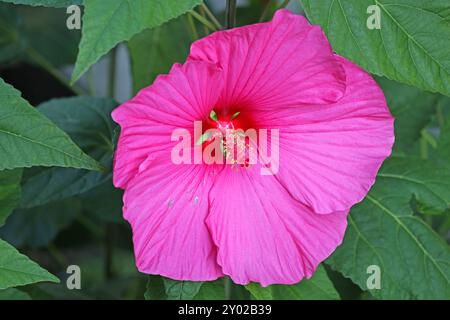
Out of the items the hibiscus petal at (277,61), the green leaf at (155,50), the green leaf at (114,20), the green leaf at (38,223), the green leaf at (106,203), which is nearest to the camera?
the green leaf at (114,20)

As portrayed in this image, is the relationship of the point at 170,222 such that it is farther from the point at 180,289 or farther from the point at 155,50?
the point at 155,50

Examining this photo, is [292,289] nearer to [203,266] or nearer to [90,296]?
[203,266]

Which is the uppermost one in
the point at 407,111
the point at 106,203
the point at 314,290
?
the point at 407,111

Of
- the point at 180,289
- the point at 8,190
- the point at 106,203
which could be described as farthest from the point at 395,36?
the point at 106,203

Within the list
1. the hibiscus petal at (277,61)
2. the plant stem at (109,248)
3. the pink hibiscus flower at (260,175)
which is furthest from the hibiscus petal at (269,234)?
the plant stem at (109,248)

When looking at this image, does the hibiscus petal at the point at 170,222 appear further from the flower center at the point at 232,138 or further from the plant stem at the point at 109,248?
the plant stem at the point at 109,248
